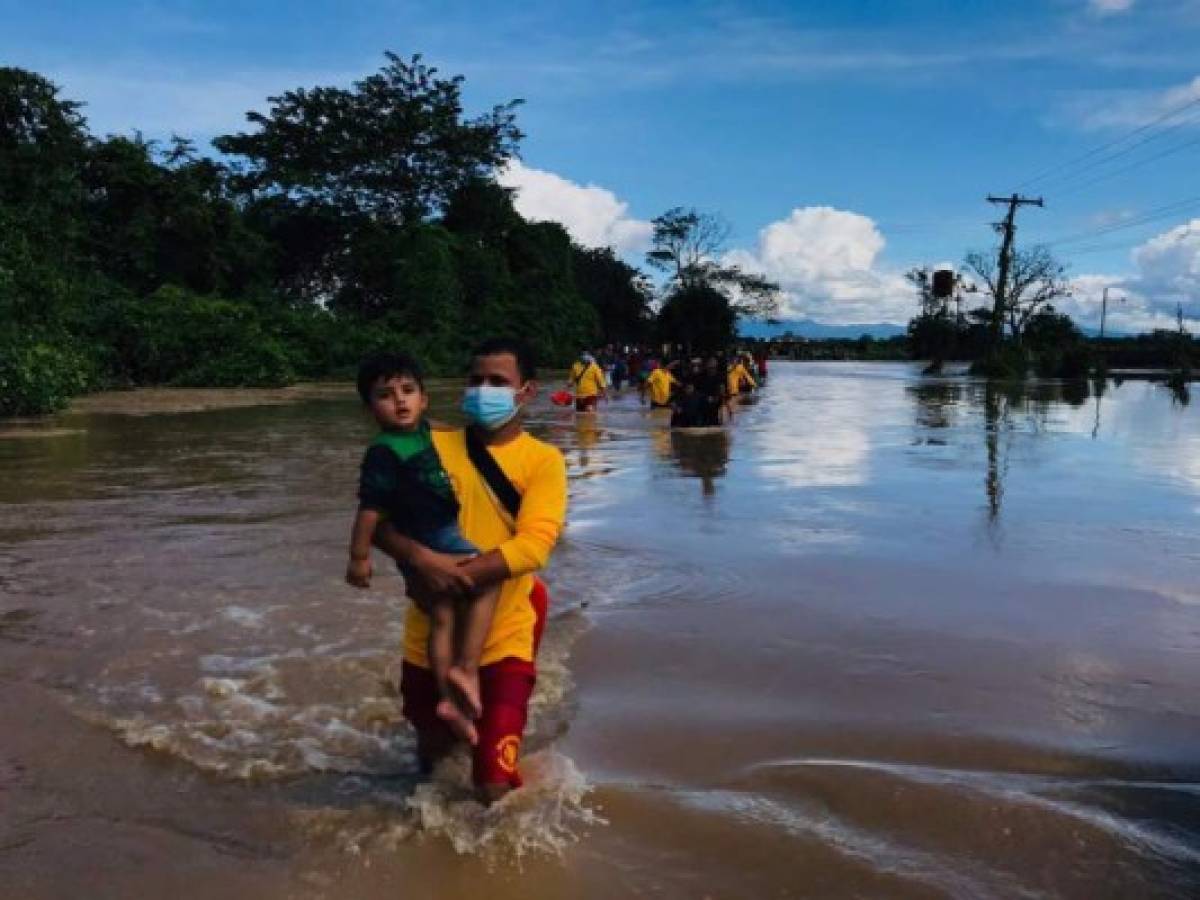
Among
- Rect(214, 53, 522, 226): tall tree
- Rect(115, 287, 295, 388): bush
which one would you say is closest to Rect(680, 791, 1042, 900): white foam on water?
Rect(115, 287, 295, 388): bush

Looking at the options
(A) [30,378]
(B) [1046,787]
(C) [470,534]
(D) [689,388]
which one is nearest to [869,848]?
(B) [1046,787]

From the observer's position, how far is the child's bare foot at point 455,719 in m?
3.34

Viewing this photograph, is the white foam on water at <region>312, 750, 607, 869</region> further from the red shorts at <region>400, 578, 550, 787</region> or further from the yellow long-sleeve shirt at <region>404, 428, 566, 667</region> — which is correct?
the yellow long-sleeve shirt at <region>404, 428, 566, 667</region>

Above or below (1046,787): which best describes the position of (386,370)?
above

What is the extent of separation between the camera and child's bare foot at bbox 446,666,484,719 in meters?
3.29

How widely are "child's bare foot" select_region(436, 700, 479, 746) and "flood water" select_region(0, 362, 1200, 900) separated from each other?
37cm

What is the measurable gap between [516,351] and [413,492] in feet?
1.91

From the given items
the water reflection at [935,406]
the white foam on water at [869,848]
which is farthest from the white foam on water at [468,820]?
the water reflection at [935,406]

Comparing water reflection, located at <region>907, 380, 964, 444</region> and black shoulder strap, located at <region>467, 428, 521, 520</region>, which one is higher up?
black shoulder strap, located at <region>467, 428, 521, 520</region>

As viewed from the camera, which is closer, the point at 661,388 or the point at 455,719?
the point at 455,719

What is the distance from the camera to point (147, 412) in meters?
23.2

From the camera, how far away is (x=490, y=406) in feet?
11.3

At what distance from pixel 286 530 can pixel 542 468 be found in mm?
6188

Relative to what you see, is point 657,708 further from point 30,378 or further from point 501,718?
point 30,378
